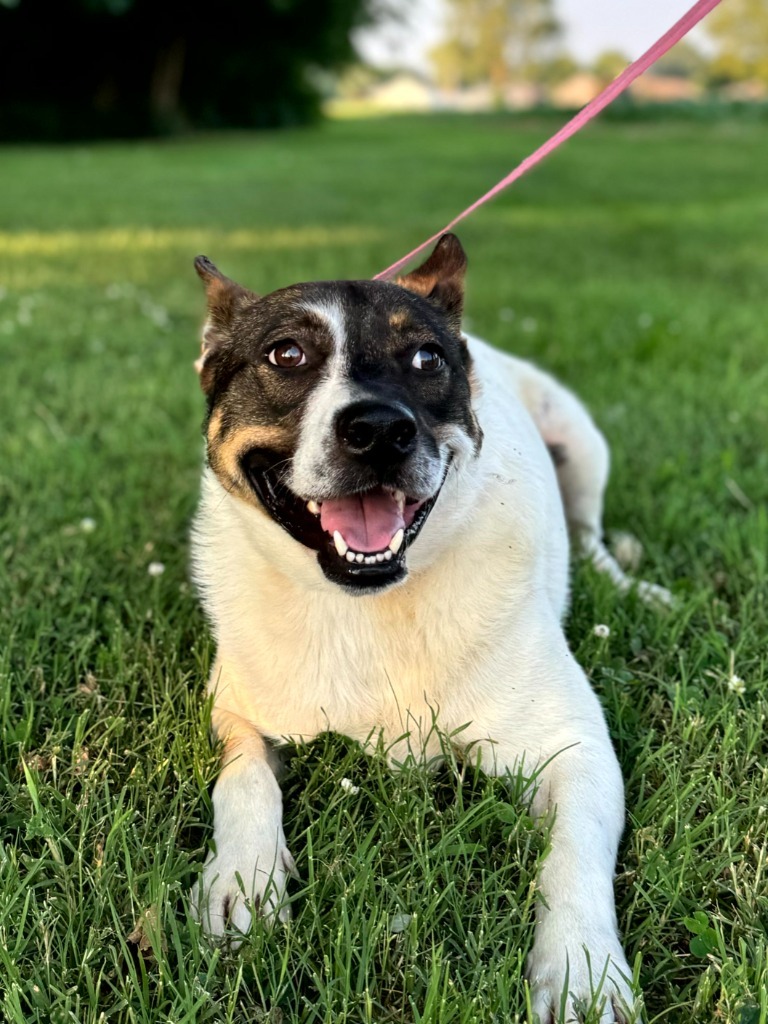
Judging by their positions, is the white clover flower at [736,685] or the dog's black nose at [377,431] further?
the white clover flower at [736,685]

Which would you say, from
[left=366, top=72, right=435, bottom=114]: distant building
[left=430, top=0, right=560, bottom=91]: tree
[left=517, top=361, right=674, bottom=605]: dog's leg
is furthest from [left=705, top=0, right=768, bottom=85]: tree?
[left=517, top=361, right=674, bottom=605]: dog's leg

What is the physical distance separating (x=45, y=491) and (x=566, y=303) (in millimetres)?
4699

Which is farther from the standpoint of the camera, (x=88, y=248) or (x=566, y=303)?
(x=88, y=248)

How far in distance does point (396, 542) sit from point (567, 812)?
73 centimetres

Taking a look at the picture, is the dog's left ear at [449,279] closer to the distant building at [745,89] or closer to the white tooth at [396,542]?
the white tooth at [396,542]

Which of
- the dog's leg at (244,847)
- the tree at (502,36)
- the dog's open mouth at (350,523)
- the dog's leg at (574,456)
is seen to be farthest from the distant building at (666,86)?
the dog's leg at (244,847)

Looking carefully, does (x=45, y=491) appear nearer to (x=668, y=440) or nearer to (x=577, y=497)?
(x=577, y=497)

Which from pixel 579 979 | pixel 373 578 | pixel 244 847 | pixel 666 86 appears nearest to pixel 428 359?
pixel 373 578

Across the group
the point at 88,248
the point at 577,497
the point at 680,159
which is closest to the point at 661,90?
the point at 680,159

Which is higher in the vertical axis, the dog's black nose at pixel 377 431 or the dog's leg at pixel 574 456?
the dog's black nose at pixel 377 431

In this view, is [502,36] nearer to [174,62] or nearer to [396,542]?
[174,62]

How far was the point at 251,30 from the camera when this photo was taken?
37219 millimetres

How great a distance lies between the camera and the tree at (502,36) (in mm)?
101000

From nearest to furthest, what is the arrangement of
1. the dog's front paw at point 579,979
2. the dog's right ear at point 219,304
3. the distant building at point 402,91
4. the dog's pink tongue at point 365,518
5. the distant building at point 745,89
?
the dog's front paw at point 579,979 < the dog's pink tongue at point 365,518 < the dog's right ear at point 219,304 < the distant building at point 745,89 < the distant building at point 402,91
